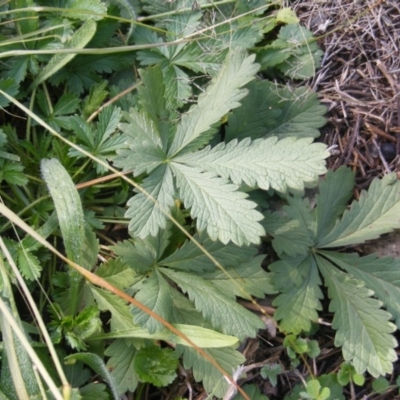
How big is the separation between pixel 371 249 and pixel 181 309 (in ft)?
2.35

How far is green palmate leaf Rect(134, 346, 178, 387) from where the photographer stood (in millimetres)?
1646

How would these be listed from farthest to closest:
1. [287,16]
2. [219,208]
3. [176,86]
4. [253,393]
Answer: [287,16] → [176,86] → [253,393] → [219,208]

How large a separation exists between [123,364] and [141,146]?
686 mm

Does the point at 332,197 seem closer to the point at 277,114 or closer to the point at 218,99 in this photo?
the point at 277,114

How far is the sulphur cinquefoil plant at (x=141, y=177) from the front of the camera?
1.53 m

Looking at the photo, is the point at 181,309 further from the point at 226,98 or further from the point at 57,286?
the point at 226,98

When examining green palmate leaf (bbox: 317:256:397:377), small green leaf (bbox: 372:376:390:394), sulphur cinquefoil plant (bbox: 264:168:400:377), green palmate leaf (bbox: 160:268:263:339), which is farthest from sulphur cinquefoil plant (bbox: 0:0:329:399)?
small green leaf (bbox: 372:376:390:394)

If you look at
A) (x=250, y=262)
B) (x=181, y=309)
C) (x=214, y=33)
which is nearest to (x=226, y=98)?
(x=214, y=33)

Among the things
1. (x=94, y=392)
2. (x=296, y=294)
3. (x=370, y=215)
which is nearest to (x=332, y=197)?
(x=370, y=215)

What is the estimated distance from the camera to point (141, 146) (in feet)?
5.08

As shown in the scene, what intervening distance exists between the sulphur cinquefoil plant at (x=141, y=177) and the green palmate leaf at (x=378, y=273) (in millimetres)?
273

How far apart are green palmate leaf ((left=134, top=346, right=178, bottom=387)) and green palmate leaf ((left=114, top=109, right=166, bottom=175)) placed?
0.57m

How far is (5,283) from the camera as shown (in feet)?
4.97

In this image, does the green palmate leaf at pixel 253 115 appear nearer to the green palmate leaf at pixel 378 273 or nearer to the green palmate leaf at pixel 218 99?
the green palmate leaf at pixel 218 99
